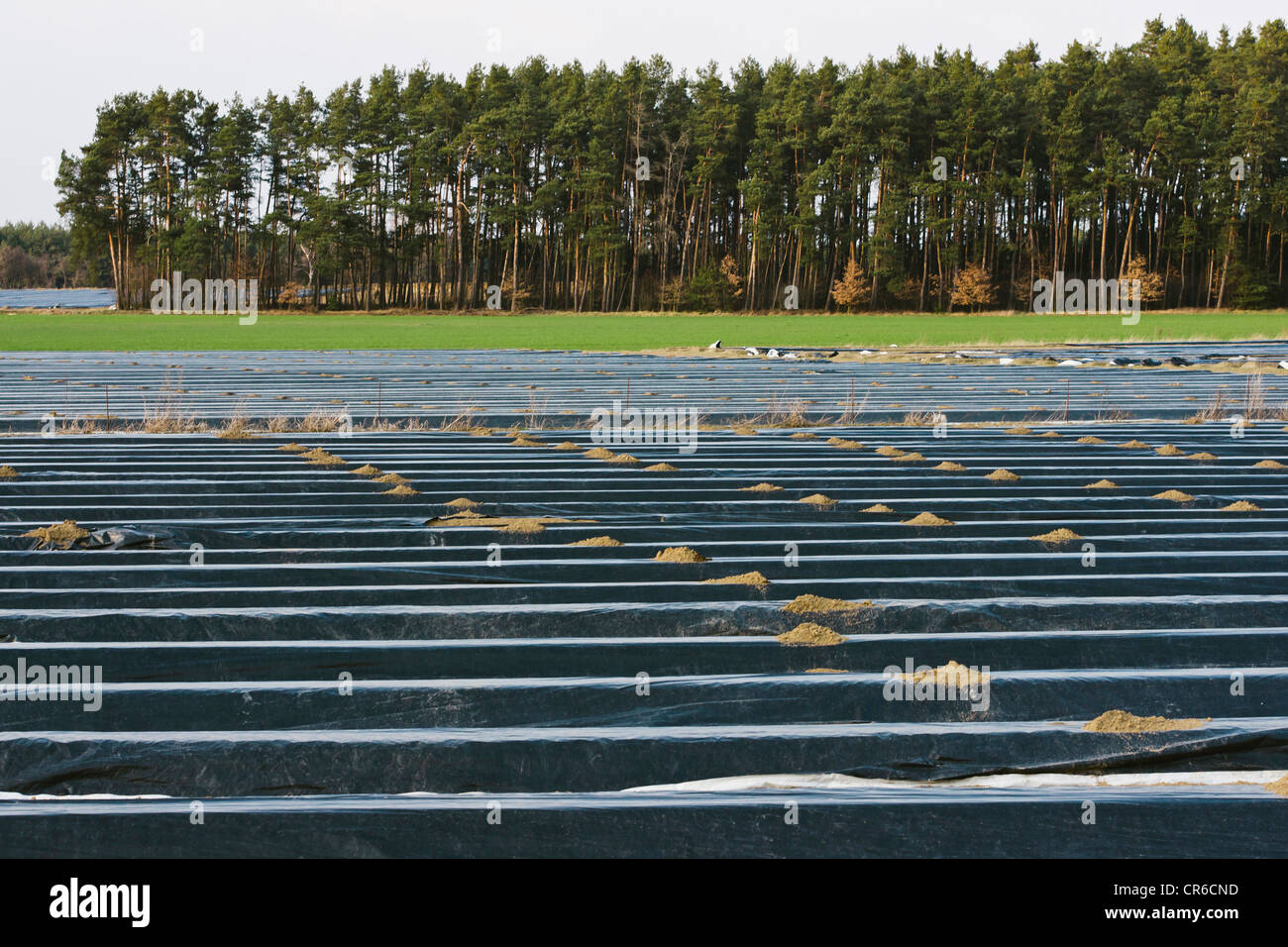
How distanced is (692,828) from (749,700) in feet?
2.46

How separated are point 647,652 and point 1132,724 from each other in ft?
5.17

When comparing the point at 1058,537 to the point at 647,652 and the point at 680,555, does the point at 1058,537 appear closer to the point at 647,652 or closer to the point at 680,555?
the point at 680,555

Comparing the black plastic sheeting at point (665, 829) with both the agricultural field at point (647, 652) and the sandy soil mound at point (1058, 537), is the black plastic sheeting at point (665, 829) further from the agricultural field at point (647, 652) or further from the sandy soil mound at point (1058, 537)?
the sandy soil mound at point (1058, 537)

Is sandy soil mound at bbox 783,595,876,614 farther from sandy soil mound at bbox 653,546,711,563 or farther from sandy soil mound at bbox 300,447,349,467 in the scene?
sandy soil mound at bbox 300,447,349,467

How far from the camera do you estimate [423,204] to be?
6900 centimetres

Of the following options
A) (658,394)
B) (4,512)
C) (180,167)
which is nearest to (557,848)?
(4,512)

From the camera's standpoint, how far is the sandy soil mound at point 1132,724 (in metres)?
3.36

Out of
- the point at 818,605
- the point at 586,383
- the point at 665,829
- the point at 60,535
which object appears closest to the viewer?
the point at 665,829

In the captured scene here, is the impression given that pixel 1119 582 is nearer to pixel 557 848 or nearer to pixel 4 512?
pixel 557 848

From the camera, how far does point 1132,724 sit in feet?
11.1

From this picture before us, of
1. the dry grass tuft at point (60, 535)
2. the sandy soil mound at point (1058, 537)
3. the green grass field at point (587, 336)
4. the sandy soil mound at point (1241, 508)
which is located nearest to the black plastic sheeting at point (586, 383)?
the sandy soil mound at point (1241, 508)

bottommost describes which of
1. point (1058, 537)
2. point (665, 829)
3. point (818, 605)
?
point (665, 829)

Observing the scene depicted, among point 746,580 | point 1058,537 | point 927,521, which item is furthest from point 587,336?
A: point 746,580

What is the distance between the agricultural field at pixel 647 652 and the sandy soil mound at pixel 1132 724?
1 cm
